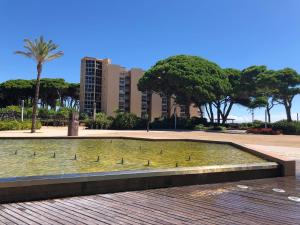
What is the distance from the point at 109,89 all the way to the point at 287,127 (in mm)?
37644

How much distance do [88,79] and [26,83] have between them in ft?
56.4

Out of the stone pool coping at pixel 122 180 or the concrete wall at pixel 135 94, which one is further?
the concrete wall at pixel 135 94

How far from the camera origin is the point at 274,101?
5872cm

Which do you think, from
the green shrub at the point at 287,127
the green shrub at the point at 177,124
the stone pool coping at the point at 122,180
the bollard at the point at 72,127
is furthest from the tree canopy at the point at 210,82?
the stone pool coping at the point at 122,180

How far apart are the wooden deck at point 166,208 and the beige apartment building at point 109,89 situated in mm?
63166

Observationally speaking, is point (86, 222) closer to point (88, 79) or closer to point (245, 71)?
point (245, 71)

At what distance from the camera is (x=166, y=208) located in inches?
237

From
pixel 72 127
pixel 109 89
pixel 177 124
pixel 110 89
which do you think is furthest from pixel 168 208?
pixel 110 89

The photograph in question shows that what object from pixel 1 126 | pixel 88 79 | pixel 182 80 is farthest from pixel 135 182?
pixel 88 79

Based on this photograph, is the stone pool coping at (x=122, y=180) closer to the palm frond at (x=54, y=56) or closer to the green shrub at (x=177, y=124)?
the palm frond at (x=54, y=56)

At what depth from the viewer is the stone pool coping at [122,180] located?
621cm

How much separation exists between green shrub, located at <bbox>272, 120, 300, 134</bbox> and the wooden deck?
38.1 metres

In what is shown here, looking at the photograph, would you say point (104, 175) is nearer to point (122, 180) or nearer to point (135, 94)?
point (122, 180)

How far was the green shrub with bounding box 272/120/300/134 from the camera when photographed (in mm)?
43416
